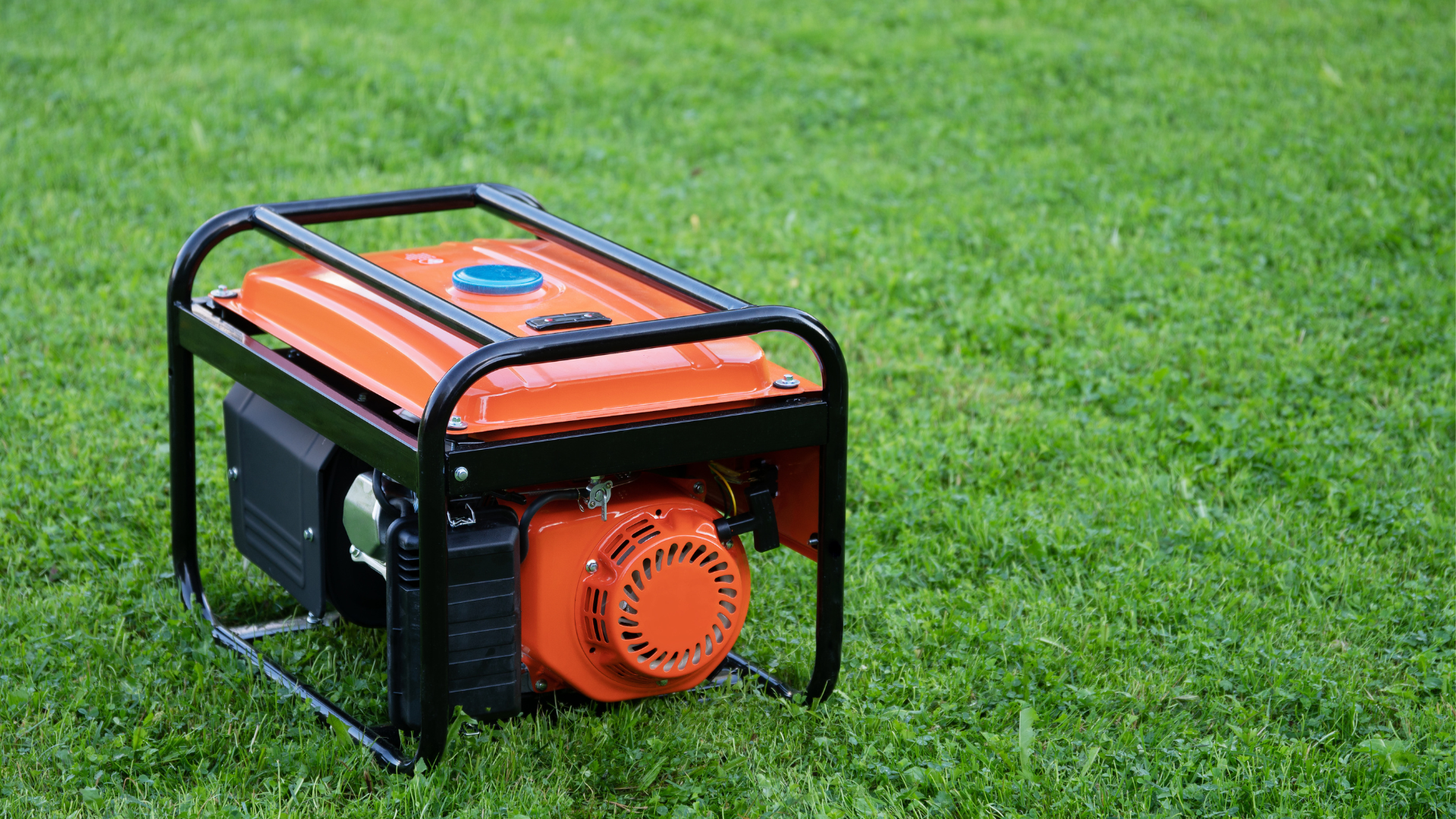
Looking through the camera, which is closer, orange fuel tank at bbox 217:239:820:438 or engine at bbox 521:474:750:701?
orange fuel tank at bbox 217:239:820:438

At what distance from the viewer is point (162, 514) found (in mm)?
3502

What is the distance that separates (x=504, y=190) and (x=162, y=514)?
4.20 feet

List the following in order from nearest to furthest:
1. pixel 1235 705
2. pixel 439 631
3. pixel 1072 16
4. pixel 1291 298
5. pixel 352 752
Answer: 1. pixel 439 631
2. pixel 352 752
3. pixel 1235 705
4. pixel 1291 298
5. pixel 1072 16

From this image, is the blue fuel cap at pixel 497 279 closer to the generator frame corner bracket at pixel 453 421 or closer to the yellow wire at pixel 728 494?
the generator frame corner bracket at pixel 453 421

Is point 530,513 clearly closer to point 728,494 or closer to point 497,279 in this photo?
point 728,494

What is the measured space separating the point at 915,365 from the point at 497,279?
84.0 inches

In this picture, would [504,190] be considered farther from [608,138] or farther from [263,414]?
[608,138]

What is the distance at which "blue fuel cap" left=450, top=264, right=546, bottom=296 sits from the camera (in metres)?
2.63

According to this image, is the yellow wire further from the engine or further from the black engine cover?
the black engine cover

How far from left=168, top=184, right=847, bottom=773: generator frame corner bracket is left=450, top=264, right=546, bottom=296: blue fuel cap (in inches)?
2.9

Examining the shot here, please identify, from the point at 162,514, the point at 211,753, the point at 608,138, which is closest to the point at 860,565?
the point at 211,753

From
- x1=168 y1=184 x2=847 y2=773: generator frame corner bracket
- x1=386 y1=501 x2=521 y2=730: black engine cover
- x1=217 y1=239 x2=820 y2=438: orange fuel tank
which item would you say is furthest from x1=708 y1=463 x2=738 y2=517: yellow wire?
x1=386 y1=501 x2=521 y2=730: black engine cover

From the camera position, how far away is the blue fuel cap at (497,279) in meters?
2.63

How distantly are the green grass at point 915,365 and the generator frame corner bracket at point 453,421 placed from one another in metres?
0.17
